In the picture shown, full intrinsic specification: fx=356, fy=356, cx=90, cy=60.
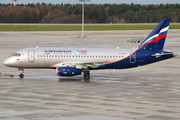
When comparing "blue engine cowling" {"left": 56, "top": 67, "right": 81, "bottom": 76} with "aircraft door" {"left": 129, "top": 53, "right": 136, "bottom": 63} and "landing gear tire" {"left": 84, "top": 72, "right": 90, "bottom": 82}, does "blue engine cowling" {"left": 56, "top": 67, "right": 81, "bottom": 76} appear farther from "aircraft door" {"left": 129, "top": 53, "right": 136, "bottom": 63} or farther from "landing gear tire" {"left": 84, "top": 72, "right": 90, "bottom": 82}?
"aircraft door" {"left": 129, "top": 53, "right": 136, "bottom": 63}

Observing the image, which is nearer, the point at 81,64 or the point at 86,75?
the point at 81,64

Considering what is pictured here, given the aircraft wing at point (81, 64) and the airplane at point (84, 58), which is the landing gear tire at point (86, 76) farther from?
the aircraft wing at point (81, 64)

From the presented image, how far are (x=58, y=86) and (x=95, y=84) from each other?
4261 millimetres

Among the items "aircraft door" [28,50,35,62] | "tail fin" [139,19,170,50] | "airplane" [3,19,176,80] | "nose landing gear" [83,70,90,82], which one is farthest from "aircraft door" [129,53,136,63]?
"aircraft door" [28,50,35,62]

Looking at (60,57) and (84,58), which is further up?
(60,57)

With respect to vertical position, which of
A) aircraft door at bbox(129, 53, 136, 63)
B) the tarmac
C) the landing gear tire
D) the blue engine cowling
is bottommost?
the tarmac

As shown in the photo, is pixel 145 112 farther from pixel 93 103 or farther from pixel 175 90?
pixel 175 90

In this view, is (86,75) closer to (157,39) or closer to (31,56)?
(31,56)

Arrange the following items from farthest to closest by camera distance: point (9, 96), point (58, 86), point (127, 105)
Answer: point (58, 86) < point (9, 96) < point (127, 105)

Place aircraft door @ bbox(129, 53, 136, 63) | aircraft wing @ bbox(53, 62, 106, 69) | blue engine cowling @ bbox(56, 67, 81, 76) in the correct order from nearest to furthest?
blue engine cowling @ bbox(56, 67, 81, 76), aircraft wing @ bbox(53, 62, 106, 69), aircraft door @ bbox(129, 53, 136, 63)

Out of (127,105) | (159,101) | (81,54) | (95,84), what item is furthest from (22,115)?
(81,54)

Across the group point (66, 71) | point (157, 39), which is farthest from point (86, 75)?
point (157, 39)

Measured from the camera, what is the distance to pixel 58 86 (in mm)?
37781

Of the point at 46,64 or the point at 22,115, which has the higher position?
the point at 46,64
